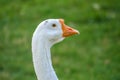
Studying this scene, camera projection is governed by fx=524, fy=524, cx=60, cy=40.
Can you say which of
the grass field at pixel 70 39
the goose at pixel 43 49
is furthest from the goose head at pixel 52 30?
the grass field at pixel 70 39

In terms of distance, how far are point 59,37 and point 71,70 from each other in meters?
3.69

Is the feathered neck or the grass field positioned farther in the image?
the grass field

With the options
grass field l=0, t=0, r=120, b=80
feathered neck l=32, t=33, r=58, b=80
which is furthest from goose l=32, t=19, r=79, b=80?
grass field l=0, t=0, r=120, b=80

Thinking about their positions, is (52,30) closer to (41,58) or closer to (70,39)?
(41,58)

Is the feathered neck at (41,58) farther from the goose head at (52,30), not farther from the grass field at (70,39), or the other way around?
the grass field at (70,39)

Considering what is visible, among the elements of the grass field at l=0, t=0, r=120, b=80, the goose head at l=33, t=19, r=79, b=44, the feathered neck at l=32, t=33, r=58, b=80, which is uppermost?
the goose head at l=33, t=19, r=79, b=44

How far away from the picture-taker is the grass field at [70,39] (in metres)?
9.12

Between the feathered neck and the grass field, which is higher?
the feathered neck

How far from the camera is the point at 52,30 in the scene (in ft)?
17.9

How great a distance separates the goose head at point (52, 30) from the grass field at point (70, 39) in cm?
320

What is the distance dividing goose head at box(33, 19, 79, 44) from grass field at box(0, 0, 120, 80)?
126 inches

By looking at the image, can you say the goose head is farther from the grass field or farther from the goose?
the grass field

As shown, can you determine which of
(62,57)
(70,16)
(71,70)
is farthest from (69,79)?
(70,16)

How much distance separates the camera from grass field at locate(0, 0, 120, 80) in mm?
9120
